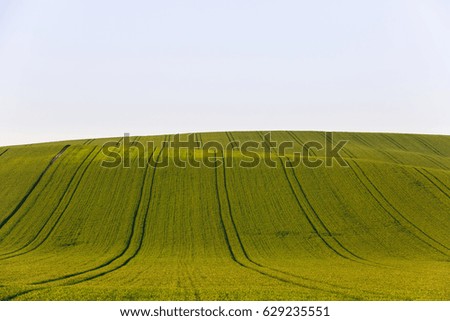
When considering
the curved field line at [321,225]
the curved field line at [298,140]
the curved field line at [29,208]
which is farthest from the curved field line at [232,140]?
the curved field line at [29,208]

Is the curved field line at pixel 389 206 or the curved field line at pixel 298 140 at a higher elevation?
the curved field line at pixel 298 140

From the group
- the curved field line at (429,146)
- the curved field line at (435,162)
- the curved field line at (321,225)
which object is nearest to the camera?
the curved field line at (321,225)

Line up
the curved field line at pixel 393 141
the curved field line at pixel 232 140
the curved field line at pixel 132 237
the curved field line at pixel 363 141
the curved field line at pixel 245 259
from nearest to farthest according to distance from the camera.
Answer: the curved field line at pixel 245 259 → the curved field line at pixel 132 237 → the curved field line at pixel 232 140 → the curved field line at pixel 363 141 → the curved field line at pixel 393 141

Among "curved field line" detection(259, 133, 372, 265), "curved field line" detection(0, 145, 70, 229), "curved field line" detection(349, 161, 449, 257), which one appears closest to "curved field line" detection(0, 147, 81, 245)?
"curved field line" detection(0, 145, 70, 229)

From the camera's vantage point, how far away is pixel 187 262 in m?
36.1

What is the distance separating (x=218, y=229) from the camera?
45.8 metres

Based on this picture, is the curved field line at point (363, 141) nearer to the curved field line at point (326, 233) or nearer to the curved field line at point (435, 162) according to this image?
the curved field line at point (435, 162)

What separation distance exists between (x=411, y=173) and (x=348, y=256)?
2185 cm

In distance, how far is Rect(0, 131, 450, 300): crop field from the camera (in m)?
24.8

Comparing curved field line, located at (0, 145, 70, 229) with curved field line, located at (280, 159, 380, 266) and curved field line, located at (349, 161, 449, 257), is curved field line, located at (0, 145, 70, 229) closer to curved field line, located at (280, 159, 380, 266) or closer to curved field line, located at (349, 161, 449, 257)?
curved field line, located at (280, 159, 380, 266)

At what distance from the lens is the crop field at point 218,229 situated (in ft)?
81.3

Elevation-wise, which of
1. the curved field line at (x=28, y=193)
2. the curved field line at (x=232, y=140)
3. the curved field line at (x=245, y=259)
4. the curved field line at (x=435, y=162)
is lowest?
the curved field line at (x=245, y=259)
